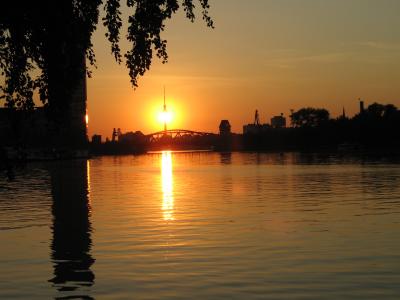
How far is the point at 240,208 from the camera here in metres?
43.5

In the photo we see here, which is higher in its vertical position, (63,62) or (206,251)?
(63,62)

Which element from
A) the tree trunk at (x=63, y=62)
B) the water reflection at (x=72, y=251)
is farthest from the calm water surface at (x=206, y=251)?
the tree trunk at (x=63, y=62)

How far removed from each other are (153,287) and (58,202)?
37.5 meters

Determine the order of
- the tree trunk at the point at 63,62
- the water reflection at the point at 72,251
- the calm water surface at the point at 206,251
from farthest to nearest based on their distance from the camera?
the water reflection at the point at 72,251
the calm water surface at the point at 206,251
the tree trunk at the point at 63,62

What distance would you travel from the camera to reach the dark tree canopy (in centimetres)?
1285

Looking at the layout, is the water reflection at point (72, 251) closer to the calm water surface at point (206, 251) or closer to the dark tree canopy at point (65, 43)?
the calm water surface at point (206, 251)

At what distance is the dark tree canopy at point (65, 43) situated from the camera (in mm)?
12852

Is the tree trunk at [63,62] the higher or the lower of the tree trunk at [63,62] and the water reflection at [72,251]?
the higher

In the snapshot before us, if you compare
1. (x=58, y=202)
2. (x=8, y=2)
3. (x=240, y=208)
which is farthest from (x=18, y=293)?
(x=58, y=202)

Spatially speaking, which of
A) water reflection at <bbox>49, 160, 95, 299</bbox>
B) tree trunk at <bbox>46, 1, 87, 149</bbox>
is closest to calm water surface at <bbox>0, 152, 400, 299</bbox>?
water reflection at <bbox>49, 160, 95, 299</bbox>

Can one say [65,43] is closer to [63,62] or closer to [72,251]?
[63,62]

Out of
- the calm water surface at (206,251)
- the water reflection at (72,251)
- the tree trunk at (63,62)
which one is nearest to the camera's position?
the tree trunk at (63,62)

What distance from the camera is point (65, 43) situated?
13.2m

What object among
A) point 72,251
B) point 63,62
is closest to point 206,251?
point 72,251
